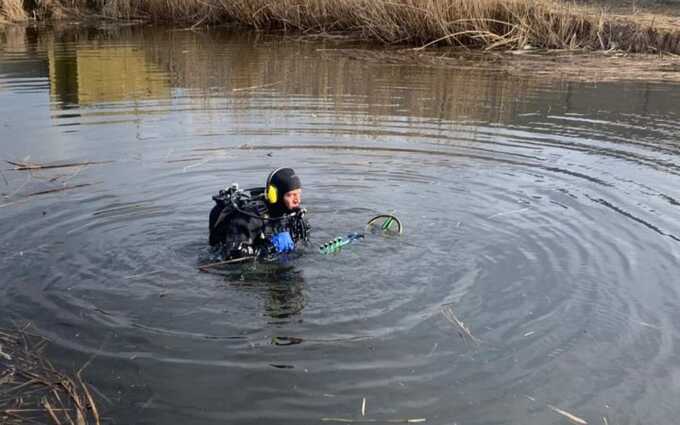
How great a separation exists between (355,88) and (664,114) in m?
5.51

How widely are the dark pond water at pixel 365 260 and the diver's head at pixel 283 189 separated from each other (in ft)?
1.89

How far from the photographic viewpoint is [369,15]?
66.1ft

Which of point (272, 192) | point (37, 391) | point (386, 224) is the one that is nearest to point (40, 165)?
point (272, 192)

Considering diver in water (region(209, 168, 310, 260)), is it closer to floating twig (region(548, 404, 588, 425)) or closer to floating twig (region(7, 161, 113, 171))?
floating twig (region(548, 404, 588, 425))

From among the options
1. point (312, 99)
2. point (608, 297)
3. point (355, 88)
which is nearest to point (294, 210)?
point (608, 297)

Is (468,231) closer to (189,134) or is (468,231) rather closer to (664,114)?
(189,134)

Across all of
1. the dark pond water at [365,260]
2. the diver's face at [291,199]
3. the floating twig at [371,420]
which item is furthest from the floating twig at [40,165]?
the floating twig at [371,420]

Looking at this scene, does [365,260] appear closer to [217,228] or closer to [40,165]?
[217,228]

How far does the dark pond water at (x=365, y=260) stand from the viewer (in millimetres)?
4410

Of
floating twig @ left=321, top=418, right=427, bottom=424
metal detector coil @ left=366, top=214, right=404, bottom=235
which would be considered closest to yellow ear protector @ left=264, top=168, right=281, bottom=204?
metal detector coil @ left=366, top=214, right=404, bottom=235

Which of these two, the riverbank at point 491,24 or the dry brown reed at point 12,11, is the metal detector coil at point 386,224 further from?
the dry brown reed at point 12,11

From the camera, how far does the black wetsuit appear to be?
6.07m

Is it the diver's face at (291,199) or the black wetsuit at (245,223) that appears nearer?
the diver's face at (291,199)

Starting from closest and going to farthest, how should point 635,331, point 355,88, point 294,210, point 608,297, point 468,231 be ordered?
point 635,331
point 608,297
point 294,210
point 468,231
point 355,88
